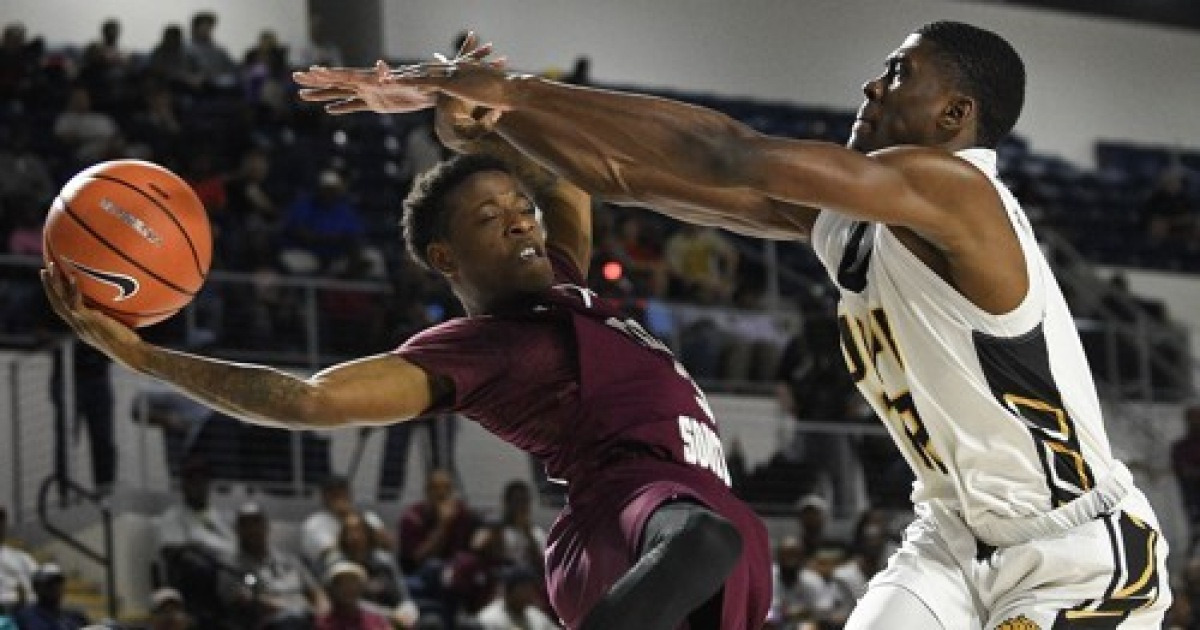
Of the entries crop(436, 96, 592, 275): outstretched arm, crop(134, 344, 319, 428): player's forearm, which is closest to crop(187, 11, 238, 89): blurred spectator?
crop(436, 96, 592, 275): outstretched arm

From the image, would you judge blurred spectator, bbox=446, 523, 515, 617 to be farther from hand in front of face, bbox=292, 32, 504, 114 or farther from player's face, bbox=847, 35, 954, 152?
player's face, bbox=847, 35, 954, 152

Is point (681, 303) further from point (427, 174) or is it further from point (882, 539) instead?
point (427, 174)

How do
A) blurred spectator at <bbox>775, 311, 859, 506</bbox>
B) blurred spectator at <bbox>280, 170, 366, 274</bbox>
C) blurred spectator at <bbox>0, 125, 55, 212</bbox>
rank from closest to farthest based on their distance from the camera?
blurred spectator at <bbox>0, 125, 55, 212</bbox> < blurred spectator at <bbox>775, 311, 859, 506</bbox> < blurred spectator at <bbox>280, 170, 366, 274</bbox>

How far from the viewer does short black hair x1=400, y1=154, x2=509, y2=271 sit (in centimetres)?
566

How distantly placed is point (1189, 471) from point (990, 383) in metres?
11.8

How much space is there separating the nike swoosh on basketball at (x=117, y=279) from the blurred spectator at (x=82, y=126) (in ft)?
32.4

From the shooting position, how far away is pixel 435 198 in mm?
5711

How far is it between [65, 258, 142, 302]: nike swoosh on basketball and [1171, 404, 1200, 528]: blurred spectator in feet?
40.1

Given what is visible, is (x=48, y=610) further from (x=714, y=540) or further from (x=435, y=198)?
(x=714, y=540)

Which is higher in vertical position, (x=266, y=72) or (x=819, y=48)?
(x=266, y=72)

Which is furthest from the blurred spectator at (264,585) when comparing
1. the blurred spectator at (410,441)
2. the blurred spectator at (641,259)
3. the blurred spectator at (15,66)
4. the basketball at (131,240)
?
the basketball at (131,240)

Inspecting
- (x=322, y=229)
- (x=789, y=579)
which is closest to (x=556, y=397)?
(x=789, y=579)

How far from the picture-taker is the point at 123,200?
5.34 m

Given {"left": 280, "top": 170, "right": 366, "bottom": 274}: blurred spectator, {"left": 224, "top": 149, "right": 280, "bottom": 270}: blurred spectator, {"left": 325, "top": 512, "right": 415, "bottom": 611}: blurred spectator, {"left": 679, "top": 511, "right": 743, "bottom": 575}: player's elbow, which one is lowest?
{"left": 325, "top": 512, "right": 415, "bottom": 611}: blurred spectator
